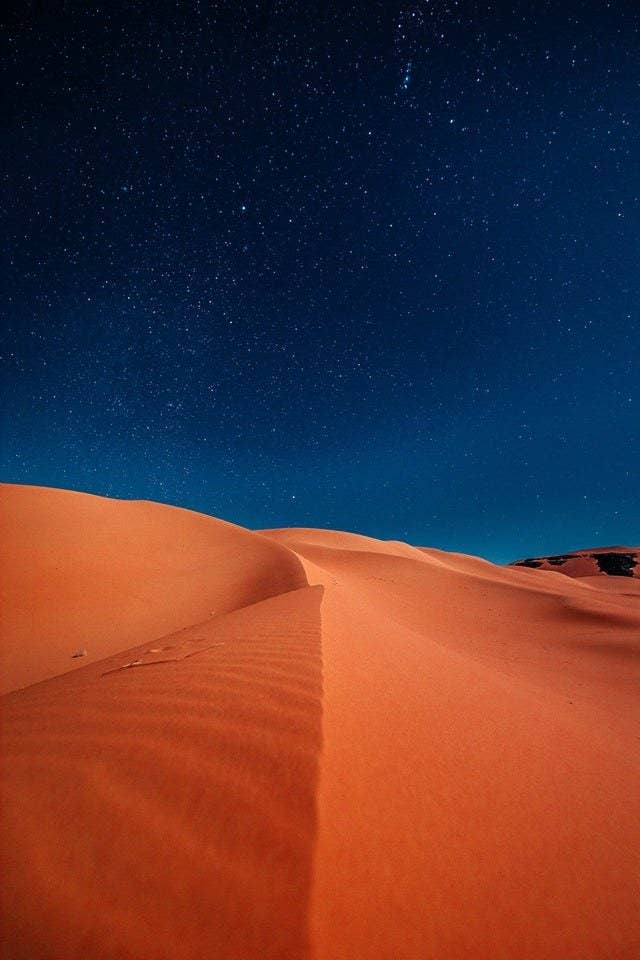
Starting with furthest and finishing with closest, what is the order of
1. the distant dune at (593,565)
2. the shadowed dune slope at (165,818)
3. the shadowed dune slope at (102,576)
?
the distant dune at (593,565), the shadowed dune slope at (102,576), the shadowed dune slope at (165,818)

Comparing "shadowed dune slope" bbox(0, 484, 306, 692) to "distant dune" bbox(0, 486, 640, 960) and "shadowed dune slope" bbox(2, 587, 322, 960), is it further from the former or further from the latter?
"shadowed dune slope" bbox(2, 587, 322, 960)

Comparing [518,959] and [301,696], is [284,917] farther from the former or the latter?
[301,696]

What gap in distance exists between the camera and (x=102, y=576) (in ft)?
33.3

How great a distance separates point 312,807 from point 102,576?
10.2m

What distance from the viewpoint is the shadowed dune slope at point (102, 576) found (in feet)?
23.8

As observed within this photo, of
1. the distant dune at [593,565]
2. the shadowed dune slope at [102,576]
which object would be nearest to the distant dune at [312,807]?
the shadowed dune slope at [102,576]

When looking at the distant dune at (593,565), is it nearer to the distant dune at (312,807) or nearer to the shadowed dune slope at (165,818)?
the distant dune at (312,807)

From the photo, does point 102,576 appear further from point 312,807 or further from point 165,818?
point 312,807

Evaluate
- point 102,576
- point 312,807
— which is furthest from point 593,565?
point 312,807

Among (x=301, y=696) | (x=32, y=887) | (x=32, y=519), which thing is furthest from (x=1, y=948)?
(x=32, y=519)

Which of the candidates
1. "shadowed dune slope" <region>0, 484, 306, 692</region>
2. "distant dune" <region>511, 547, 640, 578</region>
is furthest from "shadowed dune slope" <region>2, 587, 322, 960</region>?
"distant dune" <region>511, 547, 640, 578</region>

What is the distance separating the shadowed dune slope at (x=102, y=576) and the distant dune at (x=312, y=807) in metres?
3.70

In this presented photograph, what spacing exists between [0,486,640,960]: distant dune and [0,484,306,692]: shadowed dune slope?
3703mm

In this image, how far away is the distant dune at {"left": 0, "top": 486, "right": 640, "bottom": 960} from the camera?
50.8 inches
